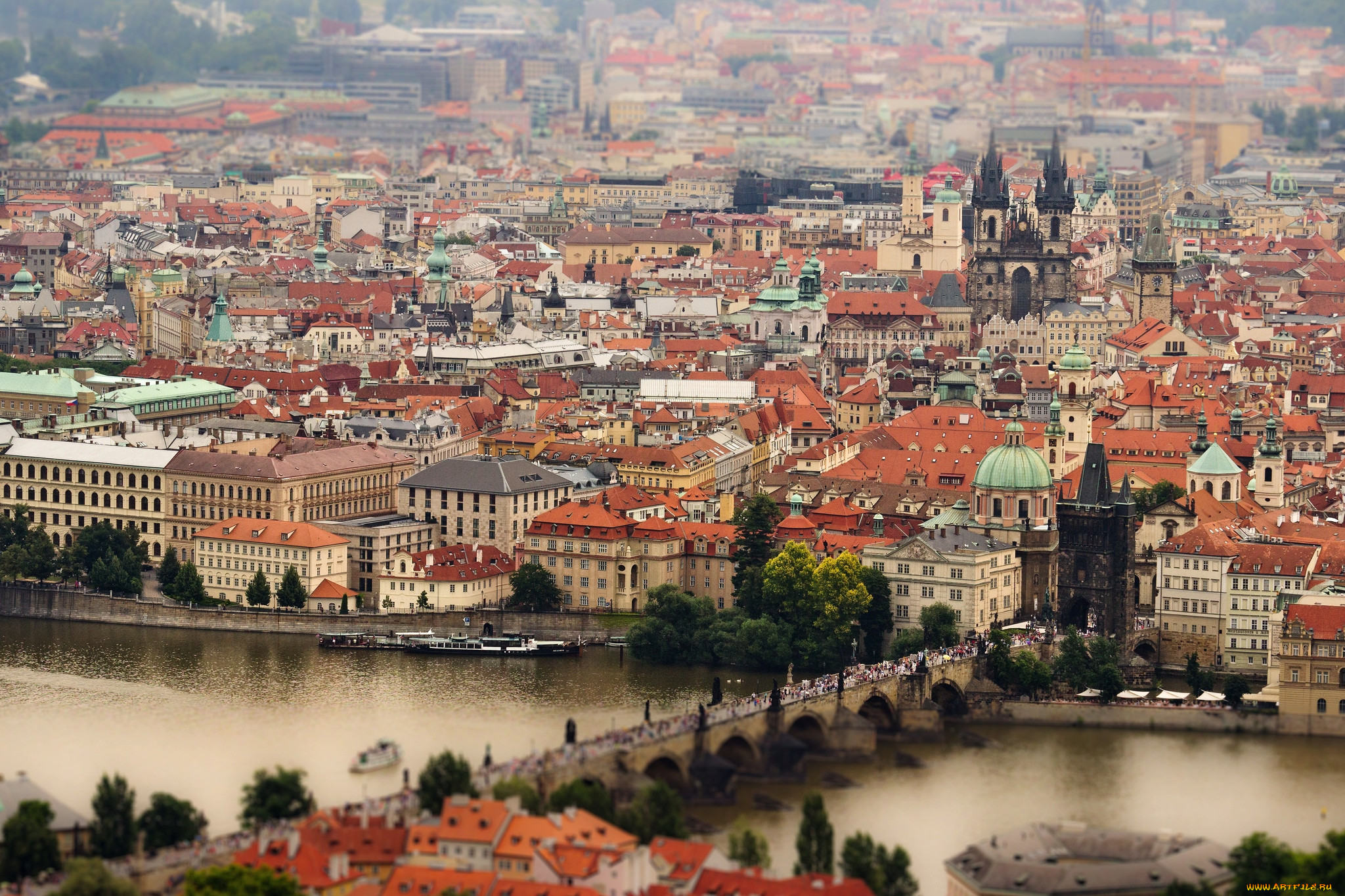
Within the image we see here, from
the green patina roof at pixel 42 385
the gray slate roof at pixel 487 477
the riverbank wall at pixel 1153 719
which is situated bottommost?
the riverbank wall at pixel 1153 719

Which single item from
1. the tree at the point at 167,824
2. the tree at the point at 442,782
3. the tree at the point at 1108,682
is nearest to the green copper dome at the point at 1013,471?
the tree at the point at 1108,682

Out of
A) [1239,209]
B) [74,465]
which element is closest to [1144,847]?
[74,465]

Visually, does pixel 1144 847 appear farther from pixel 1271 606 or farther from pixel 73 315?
pixel 73 315

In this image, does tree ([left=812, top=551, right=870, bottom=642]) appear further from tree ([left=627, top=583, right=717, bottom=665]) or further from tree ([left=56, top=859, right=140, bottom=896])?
tree ([left=56, top=859, right=140, bottom=896])

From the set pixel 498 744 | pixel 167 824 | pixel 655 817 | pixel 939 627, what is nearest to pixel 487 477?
pixel 939 627

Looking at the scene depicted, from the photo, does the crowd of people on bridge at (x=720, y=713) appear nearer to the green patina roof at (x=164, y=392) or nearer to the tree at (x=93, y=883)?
the tree at (x=93, y=883)

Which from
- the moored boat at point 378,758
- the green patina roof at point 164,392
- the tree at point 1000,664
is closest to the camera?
the moored boat at point 378,758
